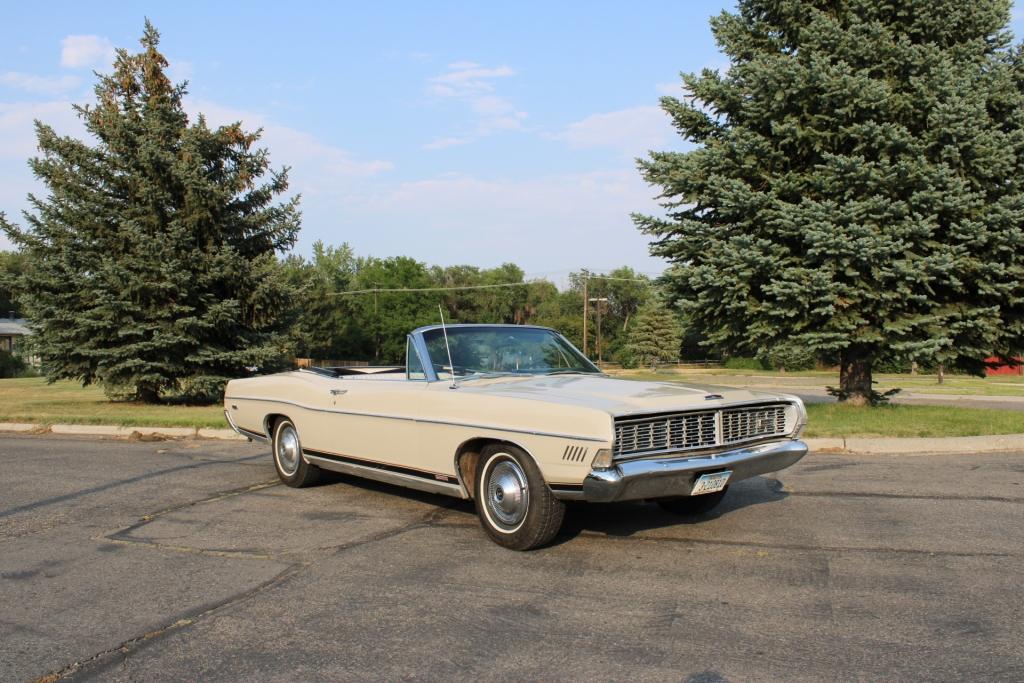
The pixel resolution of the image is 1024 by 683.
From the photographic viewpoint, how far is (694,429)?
18.4 feet

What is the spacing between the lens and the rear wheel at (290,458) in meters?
7.80

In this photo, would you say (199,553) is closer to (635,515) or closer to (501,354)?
(501,354)

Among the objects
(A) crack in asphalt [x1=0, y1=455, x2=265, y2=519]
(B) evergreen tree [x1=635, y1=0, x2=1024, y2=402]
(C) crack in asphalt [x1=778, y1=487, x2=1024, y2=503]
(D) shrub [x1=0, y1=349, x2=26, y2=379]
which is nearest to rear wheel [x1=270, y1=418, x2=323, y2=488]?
(A) crack in asphalt [x1=0, y1=455, x2=265, y2=519]

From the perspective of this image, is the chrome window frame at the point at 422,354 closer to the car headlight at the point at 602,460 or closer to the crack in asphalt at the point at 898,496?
the car headlight at the point at 602,460

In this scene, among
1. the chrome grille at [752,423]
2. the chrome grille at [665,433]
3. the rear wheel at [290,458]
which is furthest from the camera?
the rear wheel at [290,458]

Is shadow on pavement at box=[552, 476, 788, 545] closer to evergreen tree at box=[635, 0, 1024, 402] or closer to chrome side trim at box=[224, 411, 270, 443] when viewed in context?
chrome side trim at box=[224, 411, 270, 443]

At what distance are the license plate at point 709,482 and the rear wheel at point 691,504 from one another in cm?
104

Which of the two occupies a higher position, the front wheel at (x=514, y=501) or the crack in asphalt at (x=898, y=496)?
the front wheel at (x=514, y=501)

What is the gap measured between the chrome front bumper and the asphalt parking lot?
0.46 meters


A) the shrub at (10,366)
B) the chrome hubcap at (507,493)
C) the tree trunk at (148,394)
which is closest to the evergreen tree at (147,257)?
the tree trunk at (148,394)

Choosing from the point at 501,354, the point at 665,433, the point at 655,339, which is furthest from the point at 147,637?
the point at 655,339

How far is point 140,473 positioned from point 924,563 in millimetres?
7467

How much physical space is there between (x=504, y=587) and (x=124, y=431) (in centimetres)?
1013

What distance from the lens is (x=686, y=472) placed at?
5.27 m
